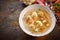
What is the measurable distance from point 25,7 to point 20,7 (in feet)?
0.11

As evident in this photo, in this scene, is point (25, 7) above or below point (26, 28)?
above

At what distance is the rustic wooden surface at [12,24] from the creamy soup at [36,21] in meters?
0.05

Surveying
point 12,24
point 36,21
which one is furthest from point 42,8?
point 12,24

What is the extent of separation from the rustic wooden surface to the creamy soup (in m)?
0.05

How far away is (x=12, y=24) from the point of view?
39.8 inches

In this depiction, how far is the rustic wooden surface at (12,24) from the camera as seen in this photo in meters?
0.97

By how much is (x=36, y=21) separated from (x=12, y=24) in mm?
159

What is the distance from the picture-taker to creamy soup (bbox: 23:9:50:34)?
953 mm

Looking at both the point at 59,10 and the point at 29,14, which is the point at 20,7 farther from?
the point at 59,10

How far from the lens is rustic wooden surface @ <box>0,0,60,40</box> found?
3.18ft

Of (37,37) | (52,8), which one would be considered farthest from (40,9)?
(37,37)

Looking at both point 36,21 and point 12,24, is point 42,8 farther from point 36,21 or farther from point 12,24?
point 12,24

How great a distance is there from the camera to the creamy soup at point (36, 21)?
3.13 ft

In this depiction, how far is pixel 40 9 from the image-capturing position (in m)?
1.03
